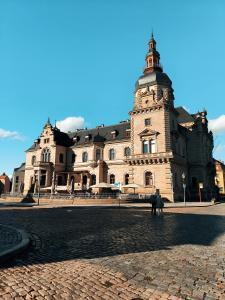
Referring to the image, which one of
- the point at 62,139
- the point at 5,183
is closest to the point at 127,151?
the point at 62,139

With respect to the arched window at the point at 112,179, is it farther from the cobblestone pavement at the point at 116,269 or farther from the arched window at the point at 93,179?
the cobblestone pavement at the point at 116,269

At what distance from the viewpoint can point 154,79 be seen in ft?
146

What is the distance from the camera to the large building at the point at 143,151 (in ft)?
135

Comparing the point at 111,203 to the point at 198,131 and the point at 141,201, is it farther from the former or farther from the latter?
the point at 198,131

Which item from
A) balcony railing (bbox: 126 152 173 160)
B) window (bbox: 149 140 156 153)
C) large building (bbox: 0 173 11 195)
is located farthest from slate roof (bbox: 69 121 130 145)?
large building (bbox: 0 173 11 195)

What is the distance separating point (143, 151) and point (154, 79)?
551 inches

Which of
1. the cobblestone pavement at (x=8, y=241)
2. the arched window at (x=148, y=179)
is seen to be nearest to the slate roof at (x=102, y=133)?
the arched window at (x=148, y=179)

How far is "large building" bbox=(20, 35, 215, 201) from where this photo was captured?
4100 cm

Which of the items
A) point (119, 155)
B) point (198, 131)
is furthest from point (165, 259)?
point (198, 131)

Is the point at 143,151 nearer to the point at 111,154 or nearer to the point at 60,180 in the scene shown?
the point at 111,154

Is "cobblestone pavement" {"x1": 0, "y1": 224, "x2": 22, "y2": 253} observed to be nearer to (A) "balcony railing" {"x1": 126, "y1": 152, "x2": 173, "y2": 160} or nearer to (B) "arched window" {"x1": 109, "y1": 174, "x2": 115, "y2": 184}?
(A) "balcony railing" {"x1": 126, "y1": 152, "x2": 173, "y2": 160}

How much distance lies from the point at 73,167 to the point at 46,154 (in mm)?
7030

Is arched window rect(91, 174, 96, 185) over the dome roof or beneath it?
beneath

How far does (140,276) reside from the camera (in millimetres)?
5332
